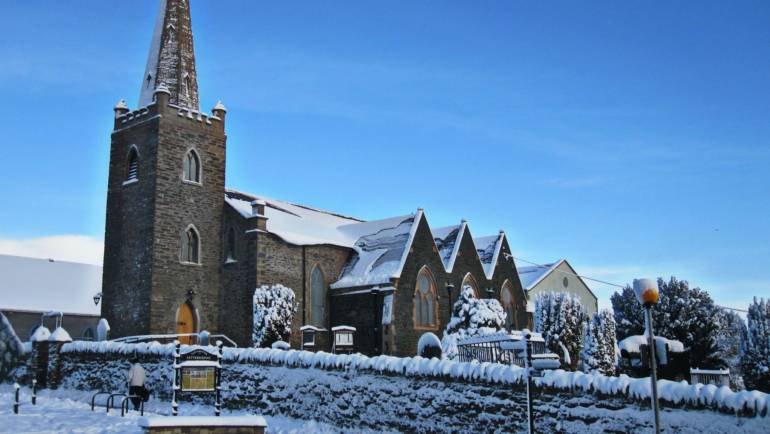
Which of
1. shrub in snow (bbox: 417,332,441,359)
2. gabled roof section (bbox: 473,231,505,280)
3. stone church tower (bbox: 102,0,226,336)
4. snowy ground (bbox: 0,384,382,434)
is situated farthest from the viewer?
gabled roof section (bbox: 473,231,505,280)

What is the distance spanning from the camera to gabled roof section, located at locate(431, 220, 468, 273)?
127 ft

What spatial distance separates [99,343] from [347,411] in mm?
12223

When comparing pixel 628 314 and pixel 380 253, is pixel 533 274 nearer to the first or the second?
pixel 628 314

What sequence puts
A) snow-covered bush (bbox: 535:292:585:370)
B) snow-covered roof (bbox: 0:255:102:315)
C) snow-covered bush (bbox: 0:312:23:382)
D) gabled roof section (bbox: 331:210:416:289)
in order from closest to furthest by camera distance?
snow-covered bush (bbox: 0:312:23:382) < gabled roof section (bbox: 331:210:416:289) < snow-covered bush (bbox: 535:292:585:370) < snow-covered roof (bbox: 0:255:102:315)

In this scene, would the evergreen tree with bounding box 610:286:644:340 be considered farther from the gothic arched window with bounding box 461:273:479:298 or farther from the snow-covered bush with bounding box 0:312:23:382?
the snow-covered bush with bounding box 0:312:23:382

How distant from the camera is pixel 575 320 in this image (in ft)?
128

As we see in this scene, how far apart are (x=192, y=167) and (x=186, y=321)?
23.5 ft

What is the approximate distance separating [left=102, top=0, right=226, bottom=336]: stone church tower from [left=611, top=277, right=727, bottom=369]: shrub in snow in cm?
2013

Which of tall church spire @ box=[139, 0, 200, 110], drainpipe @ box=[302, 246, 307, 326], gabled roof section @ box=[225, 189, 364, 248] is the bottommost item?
drainpipe @ box=[302, 246, 307, 326]

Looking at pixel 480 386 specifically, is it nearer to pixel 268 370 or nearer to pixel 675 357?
pixel 675 357

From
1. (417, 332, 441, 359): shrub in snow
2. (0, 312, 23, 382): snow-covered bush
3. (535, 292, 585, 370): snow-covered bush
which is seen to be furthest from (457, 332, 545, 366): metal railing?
(0, 312, 23, 382): snow-covered bush

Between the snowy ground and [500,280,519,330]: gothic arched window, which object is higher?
[500,280,519,330]: gothic arched window

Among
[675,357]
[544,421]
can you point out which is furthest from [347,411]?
[675,357]

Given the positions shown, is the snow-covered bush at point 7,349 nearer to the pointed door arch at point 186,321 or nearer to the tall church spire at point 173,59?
the pointed door arch at point 186,321
